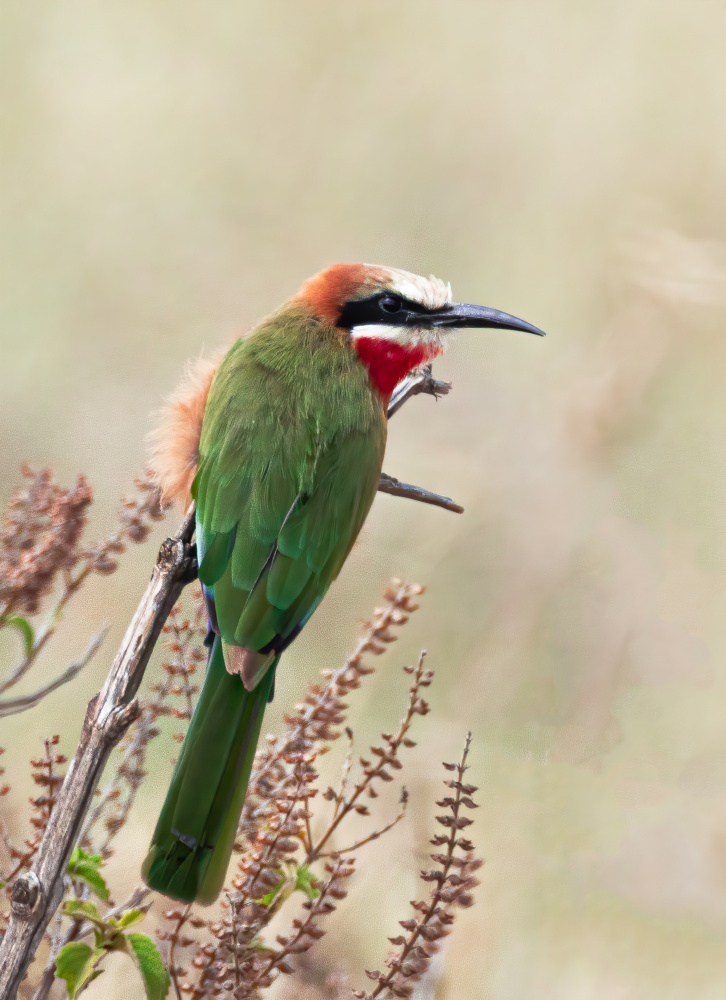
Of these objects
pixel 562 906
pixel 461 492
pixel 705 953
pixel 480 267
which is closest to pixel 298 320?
pixel 461 492

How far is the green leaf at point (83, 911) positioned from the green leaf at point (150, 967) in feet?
0.10

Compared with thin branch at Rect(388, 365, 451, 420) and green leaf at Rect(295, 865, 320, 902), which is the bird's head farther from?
green leaf at Rect(295, 865, 320, 902)

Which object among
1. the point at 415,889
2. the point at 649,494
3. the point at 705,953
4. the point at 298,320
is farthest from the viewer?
the point at 649,494

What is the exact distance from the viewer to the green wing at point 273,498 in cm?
105

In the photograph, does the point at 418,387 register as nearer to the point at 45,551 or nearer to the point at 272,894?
Result: the point at 45,551

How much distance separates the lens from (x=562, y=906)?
1788 millimetres

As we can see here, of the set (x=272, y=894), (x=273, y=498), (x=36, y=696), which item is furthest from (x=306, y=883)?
(x=273, y=498)

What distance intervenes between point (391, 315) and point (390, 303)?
15 millimetres

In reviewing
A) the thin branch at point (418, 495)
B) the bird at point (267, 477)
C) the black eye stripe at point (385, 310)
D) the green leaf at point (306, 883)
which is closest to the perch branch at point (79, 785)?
the bird at point (267, 477)

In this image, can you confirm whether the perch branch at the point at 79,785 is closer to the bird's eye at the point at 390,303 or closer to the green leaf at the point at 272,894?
the green leaf at the point at 272,894

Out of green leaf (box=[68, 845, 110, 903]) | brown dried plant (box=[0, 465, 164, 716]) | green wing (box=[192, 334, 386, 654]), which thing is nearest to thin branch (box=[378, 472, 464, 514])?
green wing (box=[192, 334, 386, 654])

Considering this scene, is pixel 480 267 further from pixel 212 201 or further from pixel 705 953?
pixel 705 953

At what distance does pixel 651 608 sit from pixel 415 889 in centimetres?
71

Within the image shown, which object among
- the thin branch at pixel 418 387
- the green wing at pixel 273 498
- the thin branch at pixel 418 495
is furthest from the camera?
the thin branch at pixel 418 387
